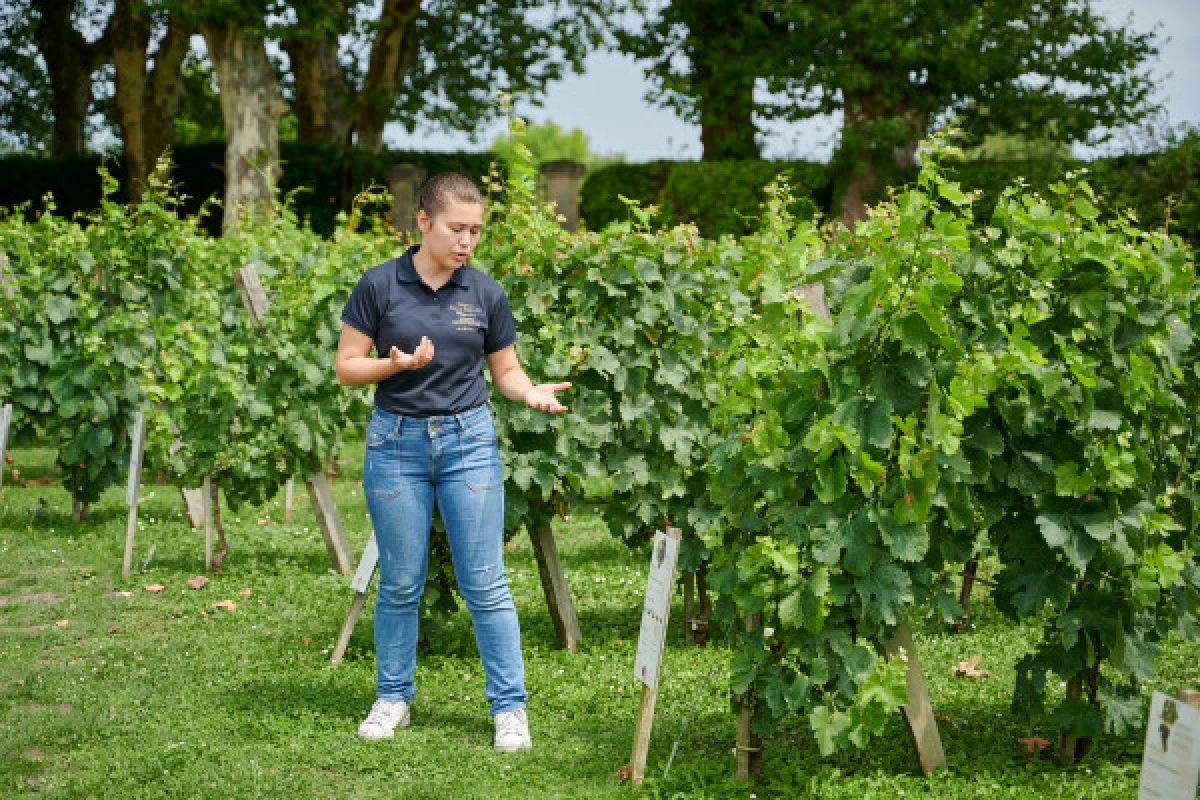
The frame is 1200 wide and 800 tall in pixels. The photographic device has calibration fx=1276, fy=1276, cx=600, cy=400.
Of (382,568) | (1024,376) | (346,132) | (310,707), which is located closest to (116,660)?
(310,707)

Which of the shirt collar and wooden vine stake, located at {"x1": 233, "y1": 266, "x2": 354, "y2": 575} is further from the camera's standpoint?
wooden vine stake, located at {"x1": 233, "y1": 266, "x2": 354, "y2": 575}

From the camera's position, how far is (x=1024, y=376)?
13.0 ft

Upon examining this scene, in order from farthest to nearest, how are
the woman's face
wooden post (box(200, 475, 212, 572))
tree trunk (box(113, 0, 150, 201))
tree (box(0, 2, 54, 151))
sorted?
tree (box(0, 2, 54, 151)), tree trunk (box(113, 0, 150, 201)), wooden post (box(200, 475, 212, 572)), the woman's face

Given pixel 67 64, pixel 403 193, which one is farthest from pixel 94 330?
pixel 67 64

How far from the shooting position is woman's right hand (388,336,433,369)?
4145mm

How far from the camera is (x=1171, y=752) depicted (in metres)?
2.89

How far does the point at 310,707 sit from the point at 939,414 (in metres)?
2.78

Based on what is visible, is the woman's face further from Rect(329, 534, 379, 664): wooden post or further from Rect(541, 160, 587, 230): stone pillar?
Rect(541, 160, 587, 230): stone pillar

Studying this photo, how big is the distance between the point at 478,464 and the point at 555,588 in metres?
1.54

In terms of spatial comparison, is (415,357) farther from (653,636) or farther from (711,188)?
(711,188)

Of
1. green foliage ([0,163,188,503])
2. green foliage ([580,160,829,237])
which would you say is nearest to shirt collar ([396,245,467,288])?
green foliage ([0,163,188,503])

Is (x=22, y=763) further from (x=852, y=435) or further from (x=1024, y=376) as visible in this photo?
(x=1024, y=376)

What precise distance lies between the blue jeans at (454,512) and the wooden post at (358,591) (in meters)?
0.82

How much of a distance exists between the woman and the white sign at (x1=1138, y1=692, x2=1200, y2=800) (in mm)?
2156
